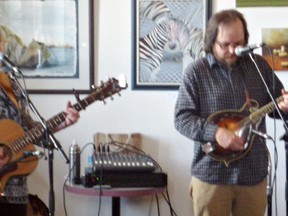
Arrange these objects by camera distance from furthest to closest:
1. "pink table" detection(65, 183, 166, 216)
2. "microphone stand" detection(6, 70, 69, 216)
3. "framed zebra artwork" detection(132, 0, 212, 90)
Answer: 1. "framed zebra artwork" detection(132, 0, 212, 90)
2. "pink table" detection(65, 183, 166, 216)
3. "microphone stand" detection(6, 70, 69, 216)

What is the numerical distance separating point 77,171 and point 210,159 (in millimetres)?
1033

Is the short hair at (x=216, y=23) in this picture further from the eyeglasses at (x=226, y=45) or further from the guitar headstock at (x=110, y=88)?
the guitar headstock at (x=110, y=88)

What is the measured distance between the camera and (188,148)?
3.41 meters

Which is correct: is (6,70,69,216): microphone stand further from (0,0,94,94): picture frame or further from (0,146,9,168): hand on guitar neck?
(0,0,94,94): picture frame

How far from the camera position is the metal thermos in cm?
310

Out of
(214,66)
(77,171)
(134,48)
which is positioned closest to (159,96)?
(134,48)

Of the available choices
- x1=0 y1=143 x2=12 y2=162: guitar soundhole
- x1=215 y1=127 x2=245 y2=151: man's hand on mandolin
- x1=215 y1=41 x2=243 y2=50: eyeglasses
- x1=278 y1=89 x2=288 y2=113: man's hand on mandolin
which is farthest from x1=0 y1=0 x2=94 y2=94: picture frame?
x1=278 y1=89 x2=288 y2=113: man's hand on mandolin

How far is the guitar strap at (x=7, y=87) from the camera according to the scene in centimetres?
244

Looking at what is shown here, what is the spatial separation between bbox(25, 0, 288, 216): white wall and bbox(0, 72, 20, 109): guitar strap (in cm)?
95

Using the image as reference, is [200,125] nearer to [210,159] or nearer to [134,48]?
[210,159]

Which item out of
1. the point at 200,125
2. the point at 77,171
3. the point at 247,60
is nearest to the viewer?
the point at 200,125

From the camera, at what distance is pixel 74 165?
315 cm

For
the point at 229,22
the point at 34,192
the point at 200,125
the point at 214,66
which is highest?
the point at 229,22

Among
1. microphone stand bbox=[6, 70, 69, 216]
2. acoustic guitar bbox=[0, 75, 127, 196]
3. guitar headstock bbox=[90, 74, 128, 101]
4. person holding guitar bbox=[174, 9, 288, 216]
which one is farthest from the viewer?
guitar headstock bbox=[90, 74, 128, 101]
